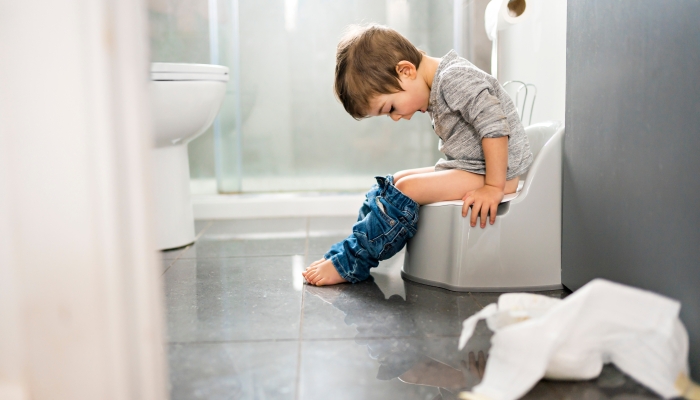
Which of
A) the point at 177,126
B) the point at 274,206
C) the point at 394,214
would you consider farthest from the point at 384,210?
the point at 274,206

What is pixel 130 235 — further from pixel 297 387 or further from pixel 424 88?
pixel 424 88

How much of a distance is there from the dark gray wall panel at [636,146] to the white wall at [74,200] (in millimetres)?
589

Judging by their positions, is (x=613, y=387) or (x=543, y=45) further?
(x=543, y=45)

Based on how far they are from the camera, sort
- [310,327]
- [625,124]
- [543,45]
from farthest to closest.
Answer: [543,45] → [310,327] → [625,124]

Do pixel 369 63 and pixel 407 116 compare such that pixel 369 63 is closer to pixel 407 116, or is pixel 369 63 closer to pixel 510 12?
pixel 407 116

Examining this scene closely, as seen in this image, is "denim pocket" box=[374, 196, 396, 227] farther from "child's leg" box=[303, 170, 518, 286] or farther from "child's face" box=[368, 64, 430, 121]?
"child's face" box=[368, 64, 430, 121]

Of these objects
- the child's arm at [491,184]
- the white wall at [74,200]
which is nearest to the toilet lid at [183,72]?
the child's arm at [491,184]

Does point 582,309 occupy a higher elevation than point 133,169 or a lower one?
lower

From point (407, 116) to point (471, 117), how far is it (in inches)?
5.8

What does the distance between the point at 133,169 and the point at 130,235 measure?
6 cm

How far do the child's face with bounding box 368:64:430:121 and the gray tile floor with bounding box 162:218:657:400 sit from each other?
0.35 meters

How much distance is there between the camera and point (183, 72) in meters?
1.51

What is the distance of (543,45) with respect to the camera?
151 centimetres

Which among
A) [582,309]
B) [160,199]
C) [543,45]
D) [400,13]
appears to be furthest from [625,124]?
[400,13]
